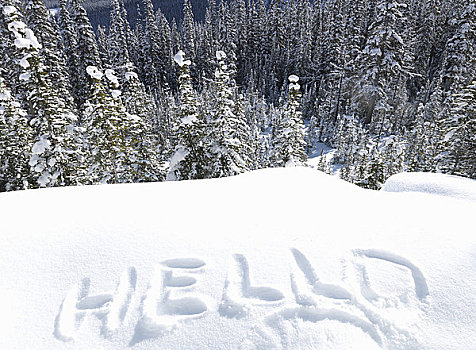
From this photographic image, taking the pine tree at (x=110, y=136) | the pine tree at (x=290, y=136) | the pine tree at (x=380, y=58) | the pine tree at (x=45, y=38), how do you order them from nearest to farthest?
the pine tree at (x=110, y=136) → the pine tree at (x=290, y=136) → the pine tree at (x=380, y=58) → the pine tree at (x=45, y=38)

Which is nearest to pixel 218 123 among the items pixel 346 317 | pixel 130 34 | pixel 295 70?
pixel 346 317

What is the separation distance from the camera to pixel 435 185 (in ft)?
18.8

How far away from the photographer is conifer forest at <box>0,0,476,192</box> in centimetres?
1514

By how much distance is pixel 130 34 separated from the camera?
6650cm

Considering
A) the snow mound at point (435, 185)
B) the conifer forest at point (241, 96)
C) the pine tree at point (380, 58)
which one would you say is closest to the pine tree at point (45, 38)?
the conifer forest at point (241, 96)

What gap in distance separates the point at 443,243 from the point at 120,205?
17.3 feet

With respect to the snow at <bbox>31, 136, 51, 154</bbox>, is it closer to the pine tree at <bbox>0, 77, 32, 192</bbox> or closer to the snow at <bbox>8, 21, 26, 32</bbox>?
the pine tree at <bbox>0, 77, 32, 192</bbox>

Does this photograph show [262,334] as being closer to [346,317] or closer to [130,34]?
[346,317]

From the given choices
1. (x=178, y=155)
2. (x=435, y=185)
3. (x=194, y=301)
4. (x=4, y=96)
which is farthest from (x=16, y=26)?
(x=435, y=185)

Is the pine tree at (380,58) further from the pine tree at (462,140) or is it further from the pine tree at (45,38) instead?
the pine tree at (45,38)

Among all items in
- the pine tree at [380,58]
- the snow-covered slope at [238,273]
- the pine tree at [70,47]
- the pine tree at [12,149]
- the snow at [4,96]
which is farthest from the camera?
the pine tree at [70,47]

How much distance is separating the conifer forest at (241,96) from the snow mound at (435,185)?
33.7ft

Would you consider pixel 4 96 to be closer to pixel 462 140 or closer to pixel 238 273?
pixel 238 273

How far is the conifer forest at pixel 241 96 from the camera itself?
15.1 m
